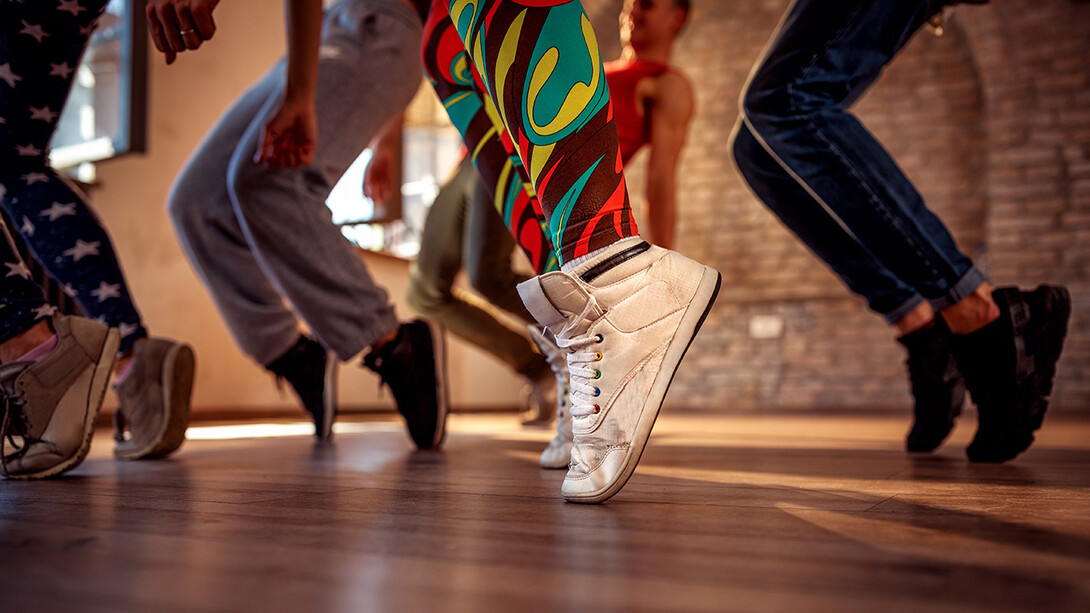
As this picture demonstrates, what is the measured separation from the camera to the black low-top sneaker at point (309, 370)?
1.56 meters

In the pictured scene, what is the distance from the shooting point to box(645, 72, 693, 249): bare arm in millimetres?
2254

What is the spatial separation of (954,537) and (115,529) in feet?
1.86

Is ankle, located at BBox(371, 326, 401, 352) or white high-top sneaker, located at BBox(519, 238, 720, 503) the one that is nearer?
white high-top sneaker, located at BBox(519, 238, 720, 503)

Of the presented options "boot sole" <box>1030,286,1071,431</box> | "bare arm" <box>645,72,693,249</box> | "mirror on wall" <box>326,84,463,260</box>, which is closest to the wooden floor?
"boot sole" <box>1030,286,1071,431</box>

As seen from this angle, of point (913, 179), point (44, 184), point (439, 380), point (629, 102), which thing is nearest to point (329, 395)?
point (439, 380)

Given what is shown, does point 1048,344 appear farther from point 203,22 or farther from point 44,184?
point 44,184

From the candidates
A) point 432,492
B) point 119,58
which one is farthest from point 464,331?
point 432,492

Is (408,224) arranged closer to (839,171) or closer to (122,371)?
(122,371)

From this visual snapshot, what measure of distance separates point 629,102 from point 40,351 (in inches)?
64.6

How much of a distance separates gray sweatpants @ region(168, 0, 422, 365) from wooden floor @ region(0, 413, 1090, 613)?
474 millimetres

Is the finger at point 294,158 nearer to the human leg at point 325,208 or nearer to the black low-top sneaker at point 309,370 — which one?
the human leg at point 325,208

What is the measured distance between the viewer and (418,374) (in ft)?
4.70

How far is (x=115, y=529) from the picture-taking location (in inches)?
22.6

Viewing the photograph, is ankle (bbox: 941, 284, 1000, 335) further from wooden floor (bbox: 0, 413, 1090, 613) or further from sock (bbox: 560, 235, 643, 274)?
sock (bbox: 560, 235, 643, 274)
